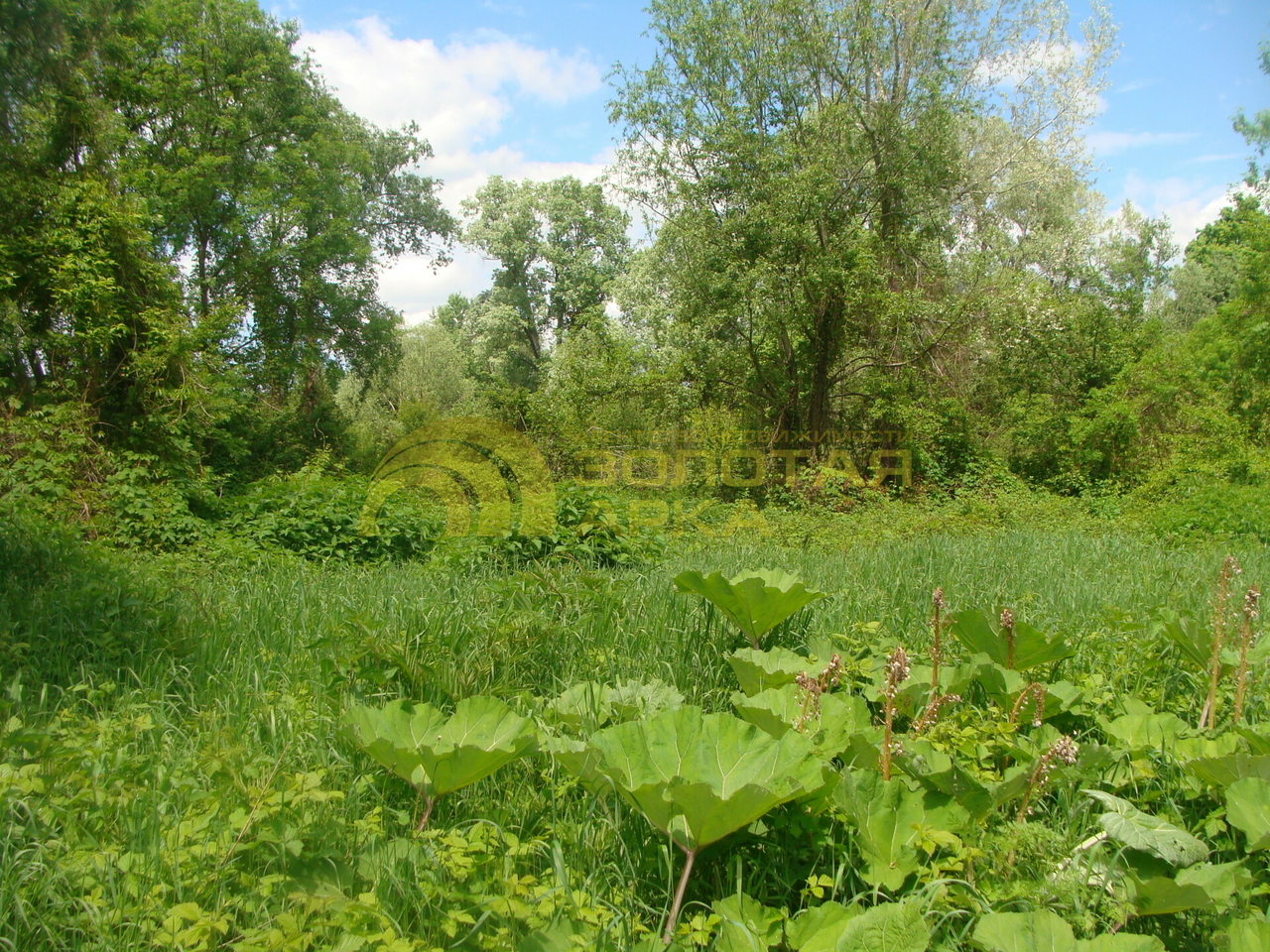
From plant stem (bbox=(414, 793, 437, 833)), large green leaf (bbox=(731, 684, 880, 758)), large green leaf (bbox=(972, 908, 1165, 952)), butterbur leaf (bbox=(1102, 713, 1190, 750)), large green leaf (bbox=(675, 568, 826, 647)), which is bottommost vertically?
butterbur leaf (bbox=(1102, 713, 1190, 750))

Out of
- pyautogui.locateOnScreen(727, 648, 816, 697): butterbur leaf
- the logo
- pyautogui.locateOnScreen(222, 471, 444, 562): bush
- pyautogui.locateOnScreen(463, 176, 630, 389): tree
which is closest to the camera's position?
pyautogui.locateOnScreen(727, 648, 816, 697): butterbur leaf

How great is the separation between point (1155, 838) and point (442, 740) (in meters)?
1.47

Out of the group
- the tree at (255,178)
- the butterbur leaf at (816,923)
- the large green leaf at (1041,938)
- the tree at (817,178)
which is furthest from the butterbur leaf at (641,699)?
the tree at (255,178)

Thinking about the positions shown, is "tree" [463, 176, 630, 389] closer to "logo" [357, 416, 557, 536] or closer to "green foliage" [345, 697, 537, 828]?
"logo" [357, 416, 557, 536]

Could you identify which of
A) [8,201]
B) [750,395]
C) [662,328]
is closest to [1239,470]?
[750,395]

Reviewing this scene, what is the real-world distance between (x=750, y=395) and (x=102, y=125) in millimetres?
10271

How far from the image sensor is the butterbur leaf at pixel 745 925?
1.32 meters

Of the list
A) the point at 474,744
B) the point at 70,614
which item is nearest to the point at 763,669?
the point at 474,744

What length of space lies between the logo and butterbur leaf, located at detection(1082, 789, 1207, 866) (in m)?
5.31

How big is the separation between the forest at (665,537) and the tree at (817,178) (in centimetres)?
8

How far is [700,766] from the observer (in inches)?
59.8

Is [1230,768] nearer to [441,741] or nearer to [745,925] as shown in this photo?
[745,925]

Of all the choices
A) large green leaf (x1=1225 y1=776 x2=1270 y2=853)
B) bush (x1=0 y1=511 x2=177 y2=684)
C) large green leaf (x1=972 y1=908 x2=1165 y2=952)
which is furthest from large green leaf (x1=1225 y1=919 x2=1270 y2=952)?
bush (x1=0 y1=511 x2=177 y2=684)

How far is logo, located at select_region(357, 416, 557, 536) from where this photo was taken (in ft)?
22.5
